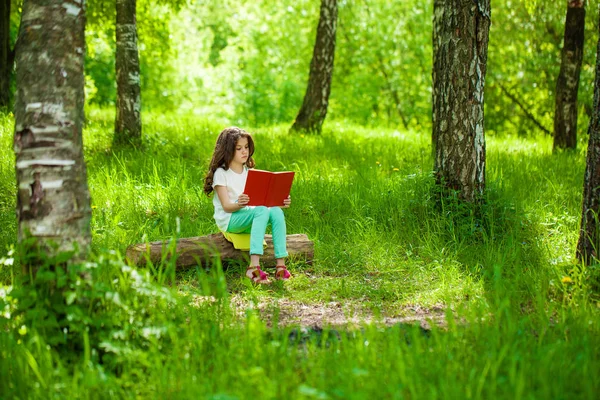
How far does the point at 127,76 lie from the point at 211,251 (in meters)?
4.68

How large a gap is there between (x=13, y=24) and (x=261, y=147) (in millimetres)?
8378

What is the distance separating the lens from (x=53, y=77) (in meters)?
3.46

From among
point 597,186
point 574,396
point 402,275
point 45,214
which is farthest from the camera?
point 402,275

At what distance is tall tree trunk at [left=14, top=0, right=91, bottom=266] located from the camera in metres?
3.45

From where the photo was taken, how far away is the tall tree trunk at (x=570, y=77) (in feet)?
32.2

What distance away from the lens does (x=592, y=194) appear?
15.1 ft

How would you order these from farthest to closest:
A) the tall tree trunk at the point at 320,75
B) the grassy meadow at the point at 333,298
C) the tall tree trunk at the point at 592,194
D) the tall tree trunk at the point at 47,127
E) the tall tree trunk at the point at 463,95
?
1. the tall tree trunk at the point at 320,75
2. the tall tree trunk at the point at 463,95
3. the tall tree trunk at the point at 592,194
4. the tall tree trunk at the point at 47,127
5. the grassy meadow at the point at 333,298

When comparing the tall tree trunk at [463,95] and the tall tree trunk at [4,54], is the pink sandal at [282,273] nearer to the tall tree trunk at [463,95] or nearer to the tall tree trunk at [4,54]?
the tall tree trunk at [463,95]

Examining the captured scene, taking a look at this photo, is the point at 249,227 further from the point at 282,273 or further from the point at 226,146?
the point at 226,146

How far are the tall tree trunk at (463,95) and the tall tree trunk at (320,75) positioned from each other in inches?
213

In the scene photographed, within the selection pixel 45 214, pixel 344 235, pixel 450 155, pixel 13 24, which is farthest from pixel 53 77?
pixel 13 24

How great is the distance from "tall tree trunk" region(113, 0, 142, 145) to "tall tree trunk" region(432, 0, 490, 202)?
15.5ft

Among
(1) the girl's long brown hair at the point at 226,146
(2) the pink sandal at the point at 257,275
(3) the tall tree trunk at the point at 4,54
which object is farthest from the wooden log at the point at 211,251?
(3) the tall tree trunk at the point at 4,54

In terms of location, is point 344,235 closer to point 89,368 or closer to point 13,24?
point 89,368
